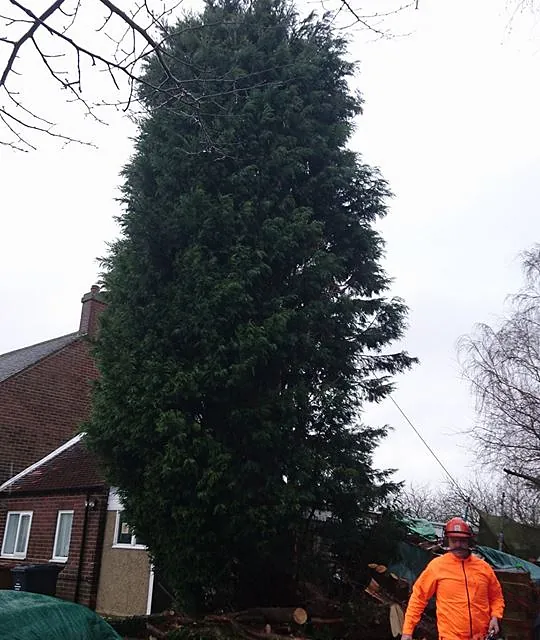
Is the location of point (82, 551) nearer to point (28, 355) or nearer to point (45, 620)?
point (28, 355)

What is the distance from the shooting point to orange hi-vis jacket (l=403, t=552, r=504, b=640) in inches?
209

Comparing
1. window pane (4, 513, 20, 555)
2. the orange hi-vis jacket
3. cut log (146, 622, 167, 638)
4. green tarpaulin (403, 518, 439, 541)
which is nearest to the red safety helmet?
the orange hi-vis jacket

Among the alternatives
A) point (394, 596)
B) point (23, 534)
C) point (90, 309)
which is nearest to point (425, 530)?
point (394, 596)

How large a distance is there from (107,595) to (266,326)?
8.00 m

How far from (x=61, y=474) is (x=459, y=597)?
1362 cm

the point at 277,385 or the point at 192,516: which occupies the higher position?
the point at 277,385

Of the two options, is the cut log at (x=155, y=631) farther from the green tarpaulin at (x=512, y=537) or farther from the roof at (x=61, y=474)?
the green tarpaulin at (x=512, y=537)

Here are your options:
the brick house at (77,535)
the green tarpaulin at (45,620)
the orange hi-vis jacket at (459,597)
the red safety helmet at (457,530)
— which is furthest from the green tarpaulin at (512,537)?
the green tarpaulin at (45,620)

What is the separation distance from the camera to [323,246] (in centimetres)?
1132

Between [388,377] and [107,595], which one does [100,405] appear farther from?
[107,595]

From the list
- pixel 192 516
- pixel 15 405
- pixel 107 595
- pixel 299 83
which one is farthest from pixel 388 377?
pixel 15 405

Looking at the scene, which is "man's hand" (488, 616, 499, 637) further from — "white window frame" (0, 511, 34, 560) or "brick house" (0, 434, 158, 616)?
"white window frame" (0, 511, 34, 560)

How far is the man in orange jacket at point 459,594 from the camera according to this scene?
17.4 feet

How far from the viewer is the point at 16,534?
1728cm
